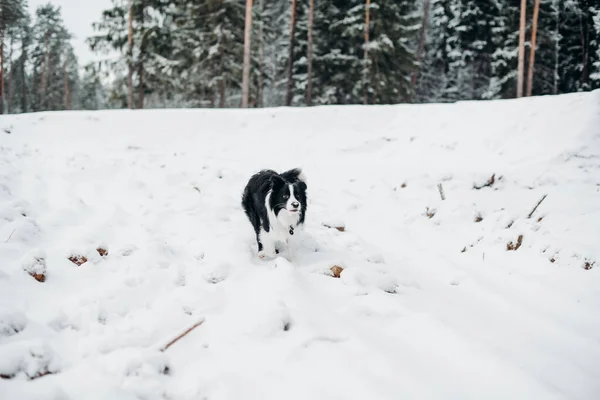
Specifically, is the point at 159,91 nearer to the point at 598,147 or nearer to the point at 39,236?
the point at 39,236

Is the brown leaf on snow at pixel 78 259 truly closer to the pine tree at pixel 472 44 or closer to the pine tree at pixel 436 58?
the pine tree at pixel 472 44

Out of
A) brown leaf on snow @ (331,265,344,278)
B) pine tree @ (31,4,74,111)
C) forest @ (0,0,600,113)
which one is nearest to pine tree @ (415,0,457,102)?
forest @ (0,0,600,113)

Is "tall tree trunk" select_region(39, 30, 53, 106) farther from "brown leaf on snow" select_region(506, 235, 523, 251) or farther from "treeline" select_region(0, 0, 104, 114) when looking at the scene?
"brown leaf on snow" select_region(506, 235, 523, 251)

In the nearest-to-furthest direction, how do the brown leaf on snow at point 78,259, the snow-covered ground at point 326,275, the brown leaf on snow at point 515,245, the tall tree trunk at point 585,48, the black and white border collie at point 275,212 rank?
the snow-covered ground at point 326,275 → the brown leaf on snow at point 78,259 → the black and white border collie at point 275,212 → the brown leaf on snow at point 515,245 → the tall tree trunk at point 585,48

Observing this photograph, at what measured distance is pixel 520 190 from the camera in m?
6.25

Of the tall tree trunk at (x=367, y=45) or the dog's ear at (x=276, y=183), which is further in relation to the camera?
the tall tree trunk at (x=367, y=45)

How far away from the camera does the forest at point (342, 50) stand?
705 inches

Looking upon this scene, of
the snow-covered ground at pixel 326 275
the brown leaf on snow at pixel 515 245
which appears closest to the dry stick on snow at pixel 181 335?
the snow-covered ground at pixel 326 275

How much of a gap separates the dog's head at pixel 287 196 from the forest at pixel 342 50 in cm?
1184

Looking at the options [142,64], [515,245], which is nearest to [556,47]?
[515,245]

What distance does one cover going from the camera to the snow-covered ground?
258 cm

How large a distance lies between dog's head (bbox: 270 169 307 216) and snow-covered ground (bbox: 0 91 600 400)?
2.21ft

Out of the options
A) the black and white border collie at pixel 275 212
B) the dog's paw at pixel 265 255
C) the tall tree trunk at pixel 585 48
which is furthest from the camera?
the tall tree trunk at pixel 585 48

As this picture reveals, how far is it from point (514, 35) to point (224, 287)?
23091 millimetres
